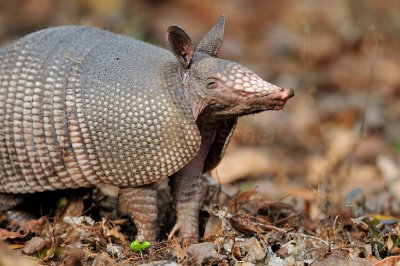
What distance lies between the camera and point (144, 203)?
18.6 ft

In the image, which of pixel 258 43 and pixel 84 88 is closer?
pixel 84 88

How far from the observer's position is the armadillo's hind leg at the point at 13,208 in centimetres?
627

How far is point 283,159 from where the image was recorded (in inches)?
417

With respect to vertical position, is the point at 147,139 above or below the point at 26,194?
above

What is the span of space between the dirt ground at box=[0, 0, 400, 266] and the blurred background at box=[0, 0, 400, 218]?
0.03 metres

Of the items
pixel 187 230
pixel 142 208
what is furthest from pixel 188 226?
pixel 142 208

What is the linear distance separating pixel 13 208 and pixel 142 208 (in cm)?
138

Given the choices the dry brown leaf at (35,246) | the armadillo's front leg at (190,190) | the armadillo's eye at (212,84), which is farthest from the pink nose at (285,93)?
the dry brown leaf at (35,246)

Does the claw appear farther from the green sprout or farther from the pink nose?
the pink nose

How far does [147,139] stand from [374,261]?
1983 millimetres

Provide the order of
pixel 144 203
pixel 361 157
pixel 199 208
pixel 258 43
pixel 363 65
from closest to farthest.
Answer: pixel 144 203
pixel 199 208
pixel 361 157
pixel 363 65
pixel 258 43

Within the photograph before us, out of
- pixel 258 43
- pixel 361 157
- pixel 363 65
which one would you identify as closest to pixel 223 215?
pixel 361 157

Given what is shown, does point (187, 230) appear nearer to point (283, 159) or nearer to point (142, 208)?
point (142, 208)

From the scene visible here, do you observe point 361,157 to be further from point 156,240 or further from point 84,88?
point 84,88
